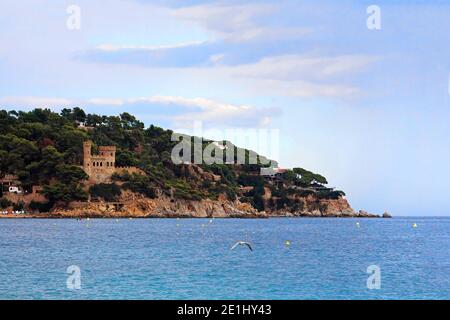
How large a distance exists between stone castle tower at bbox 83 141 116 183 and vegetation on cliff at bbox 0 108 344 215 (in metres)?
1.79

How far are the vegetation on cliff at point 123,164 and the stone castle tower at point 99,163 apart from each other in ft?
5.87

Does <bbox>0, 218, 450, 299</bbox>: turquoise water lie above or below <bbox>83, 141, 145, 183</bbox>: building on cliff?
below

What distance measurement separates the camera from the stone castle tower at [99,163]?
134 metres

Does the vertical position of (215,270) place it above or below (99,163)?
below

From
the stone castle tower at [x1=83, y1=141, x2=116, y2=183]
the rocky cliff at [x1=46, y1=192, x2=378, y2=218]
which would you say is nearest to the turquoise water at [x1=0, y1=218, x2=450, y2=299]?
the rocky cliff at [x1=46, y1=192, x2=378, y2=218]

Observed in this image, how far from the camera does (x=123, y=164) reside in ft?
478

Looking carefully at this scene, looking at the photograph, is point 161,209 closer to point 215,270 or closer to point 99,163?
point 99,163

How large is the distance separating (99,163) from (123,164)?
9500 millimetres

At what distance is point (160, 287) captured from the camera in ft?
111

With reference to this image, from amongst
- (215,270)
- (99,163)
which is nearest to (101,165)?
(99,163)

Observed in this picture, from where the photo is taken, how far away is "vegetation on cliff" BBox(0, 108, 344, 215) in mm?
128625

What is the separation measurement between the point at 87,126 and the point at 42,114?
14199 millimetres

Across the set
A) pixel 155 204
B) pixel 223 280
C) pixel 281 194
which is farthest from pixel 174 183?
pixel 223 280

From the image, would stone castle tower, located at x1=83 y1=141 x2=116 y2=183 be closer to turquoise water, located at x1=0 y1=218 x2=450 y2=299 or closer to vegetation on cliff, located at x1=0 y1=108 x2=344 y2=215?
vegetation on cliff, located at x1=0 y1=108 x2=344 y2=215
